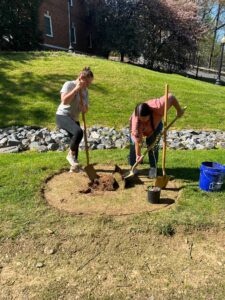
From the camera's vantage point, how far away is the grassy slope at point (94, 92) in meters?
9.68

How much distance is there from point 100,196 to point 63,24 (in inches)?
921

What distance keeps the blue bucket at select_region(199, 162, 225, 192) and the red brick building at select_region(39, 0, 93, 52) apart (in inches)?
737

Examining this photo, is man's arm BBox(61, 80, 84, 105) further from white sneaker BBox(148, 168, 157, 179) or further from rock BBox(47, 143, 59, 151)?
rock BBox(47, 143, 59, 151)

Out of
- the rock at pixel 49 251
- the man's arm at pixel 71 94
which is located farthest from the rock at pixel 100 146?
the rock at pixel 49 251

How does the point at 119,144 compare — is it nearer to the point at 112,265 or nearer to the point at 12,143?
the point at 12,143

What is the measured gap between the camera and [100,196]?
16.1ft

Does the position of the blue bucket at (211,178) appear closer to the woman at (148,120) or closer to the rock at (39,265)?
the woman at (148,120)

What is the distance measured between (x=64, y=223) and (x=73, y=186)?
1.12 meters

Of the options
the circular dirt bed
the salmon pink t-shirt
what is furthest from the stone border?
the salmon pink t-shirt

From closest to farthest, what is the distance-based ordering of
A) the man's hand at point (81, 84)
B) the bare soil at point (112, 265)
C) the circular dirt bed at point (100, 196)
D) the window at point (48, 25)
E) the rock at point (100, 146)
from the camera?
the bare soil at point (112, 265)
the circular dirt bed at point (100, 196)
the man's hand at point (81, 84)
the rock at point (100, 146)
the window at point (48, 25)

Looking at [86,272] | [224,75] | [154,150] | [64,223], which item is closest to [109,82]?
[154,150]

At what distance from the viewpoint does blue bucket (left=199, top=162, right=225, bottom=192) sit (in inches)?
195

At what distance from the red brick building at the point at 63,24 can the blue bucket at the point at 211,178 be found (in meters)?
18.7

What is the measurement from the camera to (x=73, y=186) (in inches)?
207
